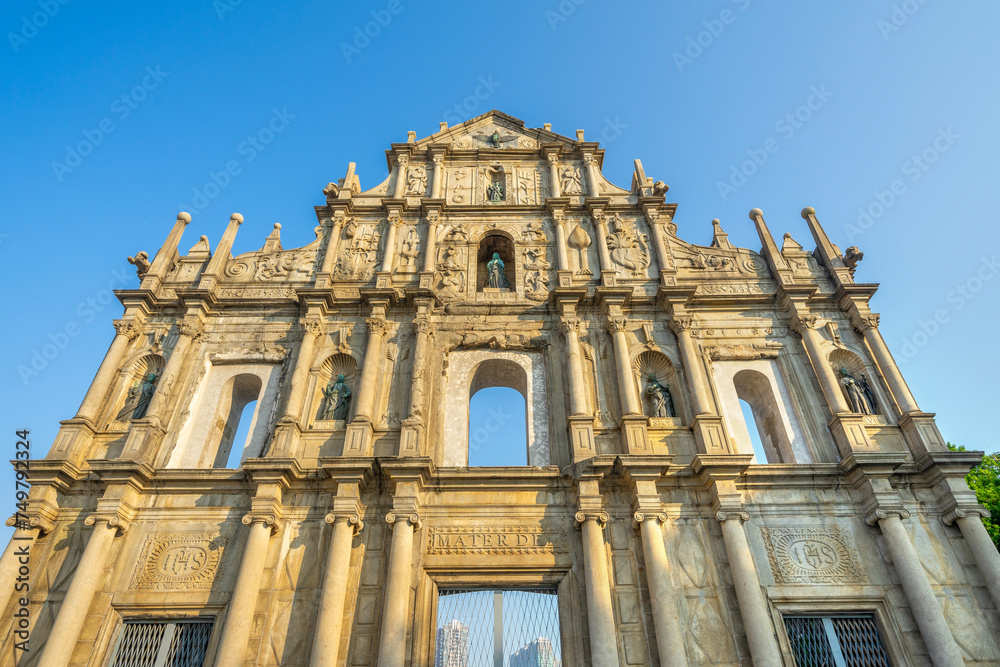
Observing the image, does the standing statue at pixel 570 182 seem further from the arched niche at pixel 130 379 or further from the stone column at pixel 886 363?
the arched niche at pixel 130 379

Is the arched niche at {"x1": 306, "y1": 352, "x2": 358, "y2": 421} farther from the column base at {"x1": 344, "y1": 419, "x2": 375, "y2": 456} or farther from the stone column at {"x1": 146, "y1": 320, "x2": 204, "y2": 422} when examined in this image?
the stone column at {"x1": 146, "y1": 320, "x2": 204, "y2": 422}

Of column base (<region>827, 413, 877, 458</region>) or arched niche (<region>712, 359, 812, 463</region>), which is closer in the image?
column base (<region>827, 413, 877, 458</region>)

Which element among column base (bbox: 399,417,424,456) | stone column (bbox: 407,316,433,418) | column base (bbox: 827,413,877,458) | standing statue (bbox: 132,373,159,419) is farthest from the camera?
standing statue (bbox: 132,373,159,419)

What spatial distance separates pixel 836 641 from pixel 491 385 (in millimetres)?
8141

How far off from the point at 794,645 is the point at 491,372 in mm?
7678

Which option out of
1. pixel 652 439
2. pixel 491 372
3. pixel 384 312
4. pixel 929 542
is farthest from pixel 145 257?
pixel 929 542

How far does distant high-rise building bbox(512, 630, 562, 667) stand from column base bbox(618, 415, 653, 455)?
11.8ft

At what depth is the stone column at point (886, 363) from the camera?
12.7 m

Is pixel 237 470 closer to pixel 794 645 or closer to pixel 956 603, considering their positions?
pixel 794 645

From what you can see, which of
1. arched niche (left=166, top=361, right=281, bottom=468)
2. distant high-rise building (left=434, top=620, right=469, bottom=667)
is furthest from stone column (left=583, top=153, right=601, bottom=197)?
distant high-rise building (left=434, top=620, right=469, bottom=667)

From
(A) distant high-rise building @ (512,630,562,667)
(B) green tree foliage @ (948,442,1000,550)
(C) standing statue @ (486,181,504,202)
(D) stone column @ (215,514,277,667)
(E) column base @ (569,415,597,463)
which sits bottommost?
(A) distant high-rise building @ (512,630,562,667)

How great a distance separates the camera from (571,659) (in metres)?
10.0

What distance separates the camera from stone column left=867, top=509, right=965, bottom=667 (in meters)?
9.62

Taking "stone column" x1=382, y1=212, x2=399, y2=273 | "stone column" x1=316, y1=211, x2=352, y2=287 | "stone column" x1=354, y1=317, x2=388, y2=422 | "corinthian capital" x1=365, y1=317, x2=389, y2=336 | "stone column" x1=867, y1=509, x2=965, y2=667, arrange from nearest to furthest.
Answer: "stone column" x1=867, y1=509, x2=965, y2=667 → "stone column" x1=354, y1=317, x2=388, y2=422 → "corinthian capital" x1=365, y1=317, x2=389, y2=336 → "stone column" x1=316, y1=211, x2=352, y2=287 → "stone column" x1=382, y1=212, x2=399, y2=273
